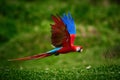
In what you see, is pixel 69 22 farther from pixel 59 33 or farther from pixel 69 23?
pixel 59 33

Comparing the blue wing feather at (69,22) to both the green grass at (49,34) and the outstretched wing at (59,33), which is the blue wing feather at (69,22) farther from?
the green grass at (49,34)

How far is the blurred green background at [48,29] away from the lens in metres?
12.7

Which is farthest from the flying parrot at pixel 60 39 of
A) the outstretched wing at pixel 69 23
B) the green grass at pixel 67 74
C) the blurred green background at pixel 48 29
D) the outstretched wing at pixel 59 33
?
the blurred green background at pixel 48 29

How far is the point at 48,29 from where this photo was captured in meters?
15.2

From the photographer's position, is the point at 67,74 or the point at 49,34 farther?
the point at 49,34

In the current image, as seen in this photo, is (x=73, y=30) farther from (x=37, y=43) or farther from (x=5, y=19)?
(x=5, y=19)

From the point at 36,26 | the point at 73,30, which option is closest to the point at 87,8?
the point at 36,26

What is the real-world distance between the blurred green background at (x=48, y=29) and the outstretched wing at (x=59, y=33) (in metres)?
3.96

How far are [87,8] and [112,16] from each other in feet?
3.52

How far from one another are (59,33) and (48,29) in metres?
8.04

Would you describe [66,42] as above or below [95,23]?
below

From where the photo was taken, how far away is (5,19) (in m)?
17.0

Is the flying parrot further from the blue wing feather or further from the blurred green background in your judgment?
the blurred green background

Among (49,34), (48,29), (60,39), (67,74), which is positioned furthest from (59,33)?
(48,29)
